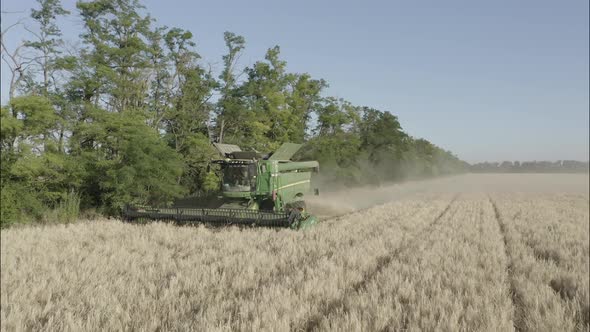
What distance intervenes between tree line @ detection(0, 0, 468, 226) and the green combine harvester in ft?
12.0

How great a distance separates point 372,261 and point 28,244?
8.41 meters

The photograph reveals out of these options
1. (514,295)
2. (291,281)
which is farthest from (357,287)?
(514,295)

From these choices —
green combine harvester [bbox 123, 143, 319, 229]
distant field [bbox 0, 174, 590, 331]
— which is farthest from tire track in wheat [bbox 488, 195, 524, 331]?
green combine harvester [bbox 123, 143, 319, 229]

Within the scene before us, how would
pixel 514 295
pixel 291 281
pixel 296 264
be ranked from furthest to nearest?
1. pixel 296 264
2. pixel 291 281
3. pixel 514 295

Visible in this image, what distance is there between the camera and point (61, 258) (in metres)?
7.44

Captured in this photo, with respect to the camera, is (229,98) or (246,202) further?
(229,98)

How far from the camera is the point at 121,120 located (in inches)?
639

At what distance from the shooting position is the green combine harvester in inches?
442

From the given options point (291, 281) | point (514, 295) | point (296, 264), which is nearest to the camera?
point (514, 295)

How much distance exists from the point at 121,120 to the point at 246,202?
296 inches

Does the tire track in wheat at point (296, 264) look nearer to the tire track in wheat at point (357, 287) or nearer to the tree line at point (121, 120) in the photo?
the tire track in wheat at point (357, 287)

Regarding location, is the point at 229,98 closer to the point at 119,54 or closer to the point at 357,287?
the point at 119,54

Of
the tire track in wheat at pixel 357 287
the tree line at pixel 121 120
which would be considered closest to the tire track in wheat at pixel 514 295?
the tire track in wheat at pixel 357 287

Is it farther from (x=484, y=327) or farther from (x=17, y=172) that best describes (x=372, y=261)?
(x=17, y=172)
